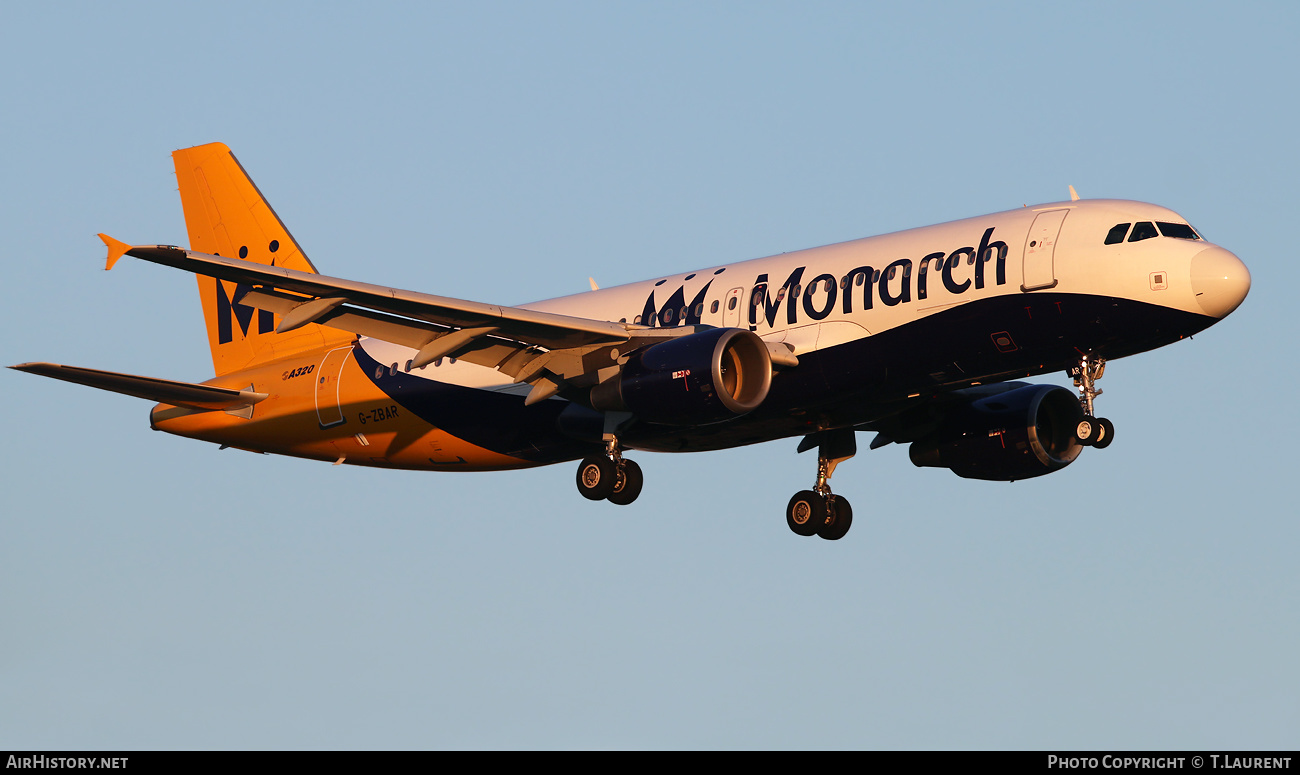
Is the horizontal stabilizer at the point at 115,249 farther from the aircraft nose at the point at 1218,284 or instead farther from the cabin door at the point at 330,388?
the aircraft nose at the point at 1218,284

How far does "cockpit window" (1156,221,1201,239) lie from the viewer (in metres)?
31.4

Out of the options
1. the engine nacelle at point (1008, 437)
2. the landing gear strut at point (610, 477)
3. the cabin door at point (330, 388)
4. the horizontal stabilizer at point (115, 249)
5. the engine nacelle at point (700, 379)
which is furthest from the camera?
the cabin door at point (330, 388)

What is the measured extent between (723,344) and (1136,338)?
8.00 meters

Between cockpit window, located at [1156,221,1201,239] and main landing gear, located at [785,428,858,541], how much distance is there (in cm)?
999

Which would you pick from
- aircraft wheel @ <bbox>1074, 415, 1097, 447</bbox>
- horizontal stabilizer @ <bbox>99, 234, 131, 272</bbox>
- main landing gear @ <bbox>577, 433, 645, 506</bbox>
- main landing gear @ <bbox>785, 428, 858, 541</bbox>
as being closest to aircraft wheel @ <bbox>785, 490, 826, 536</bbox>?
main landing gear @ <bbox>785, 428, 858, 541</bbox>

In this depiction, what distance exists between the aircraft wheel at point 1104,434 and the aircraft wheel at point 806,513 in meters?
8.74

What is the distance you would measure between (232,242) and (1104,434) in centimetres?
2471

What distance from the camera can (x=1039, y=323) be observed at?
103 ft

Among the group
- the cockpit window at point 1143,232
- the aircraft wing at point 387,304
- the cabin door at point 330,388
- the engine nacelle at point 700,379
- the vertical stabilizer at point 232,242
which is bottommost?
the engine nacelle at point 700,379

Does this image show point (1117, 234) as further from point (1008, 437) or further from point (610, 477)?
point (610, 477)

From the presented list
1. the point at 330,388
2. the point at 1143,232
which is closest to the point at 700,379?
the point at 1143,232

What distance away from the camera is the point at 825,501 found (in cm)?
3909

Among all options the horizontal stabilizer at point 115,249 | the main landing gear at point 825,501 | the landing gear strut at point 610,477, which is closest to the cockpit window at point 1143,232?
the main landing gear at point 825,501

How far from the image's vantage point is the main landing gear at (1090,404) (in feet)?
104
